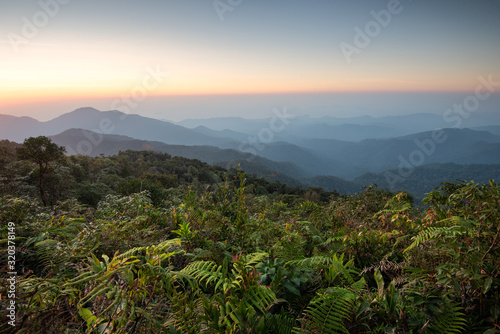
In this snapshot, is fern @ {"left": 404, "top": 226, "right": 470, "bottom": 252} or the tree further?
the tree

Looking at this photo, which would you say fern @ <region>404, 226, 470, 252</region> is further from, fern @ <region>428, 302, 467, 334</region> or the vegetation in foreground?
fern @ <region>428, 302, 467, 334</region>

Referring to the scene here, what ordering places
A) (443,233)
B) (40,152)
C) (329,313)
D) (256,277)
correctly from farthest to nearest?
(40,152)
(443,233)
(256,277)
(329,313)

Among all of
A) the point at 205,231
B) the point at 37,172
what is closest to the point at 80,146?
the point at 37,172

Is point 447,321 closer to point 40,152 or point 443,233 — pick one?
point 443,233

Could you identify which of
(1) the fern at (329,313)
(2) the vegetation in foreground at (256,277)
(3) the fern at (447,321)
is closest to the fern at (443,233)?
(2) the vegetation in foreground at (256,277)

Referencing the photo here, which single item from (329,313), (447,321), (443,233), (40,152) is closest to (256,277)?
(329,313)

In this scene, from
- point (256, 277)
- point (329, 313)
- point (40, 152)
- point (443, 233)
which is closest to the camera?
point (329, 313)

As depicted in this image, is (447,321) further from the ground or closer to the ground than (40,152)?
closer to the ground

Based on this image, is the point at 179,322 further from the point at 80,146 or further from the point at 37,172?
the point at 80,146

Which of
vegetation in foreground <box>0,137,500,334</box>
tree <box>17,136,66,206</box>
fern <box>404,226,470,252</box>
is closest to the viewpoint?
vegetation in foreground <box>0,137,500,334</box>

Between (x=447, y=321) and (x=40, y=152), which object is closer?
(x=447, y=321)

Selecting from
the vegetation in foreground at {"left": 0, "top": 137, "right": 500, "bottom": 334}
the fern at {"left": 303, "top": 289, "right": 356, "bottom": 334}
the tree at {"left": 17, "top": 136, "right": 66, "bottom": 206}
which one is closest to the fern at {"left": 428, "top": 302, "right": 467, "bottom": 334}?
the vegetation in foreground at {"left": 0, "top": 137, "right": 500, "bottom": 334}

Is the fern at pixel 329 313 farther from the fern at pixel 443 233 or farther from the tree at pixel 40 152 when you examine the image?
the tree at pixel 40 152

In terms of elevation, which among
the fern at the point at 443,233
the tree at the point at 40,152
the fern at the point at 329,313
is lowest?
the fern at the point at 329,313
